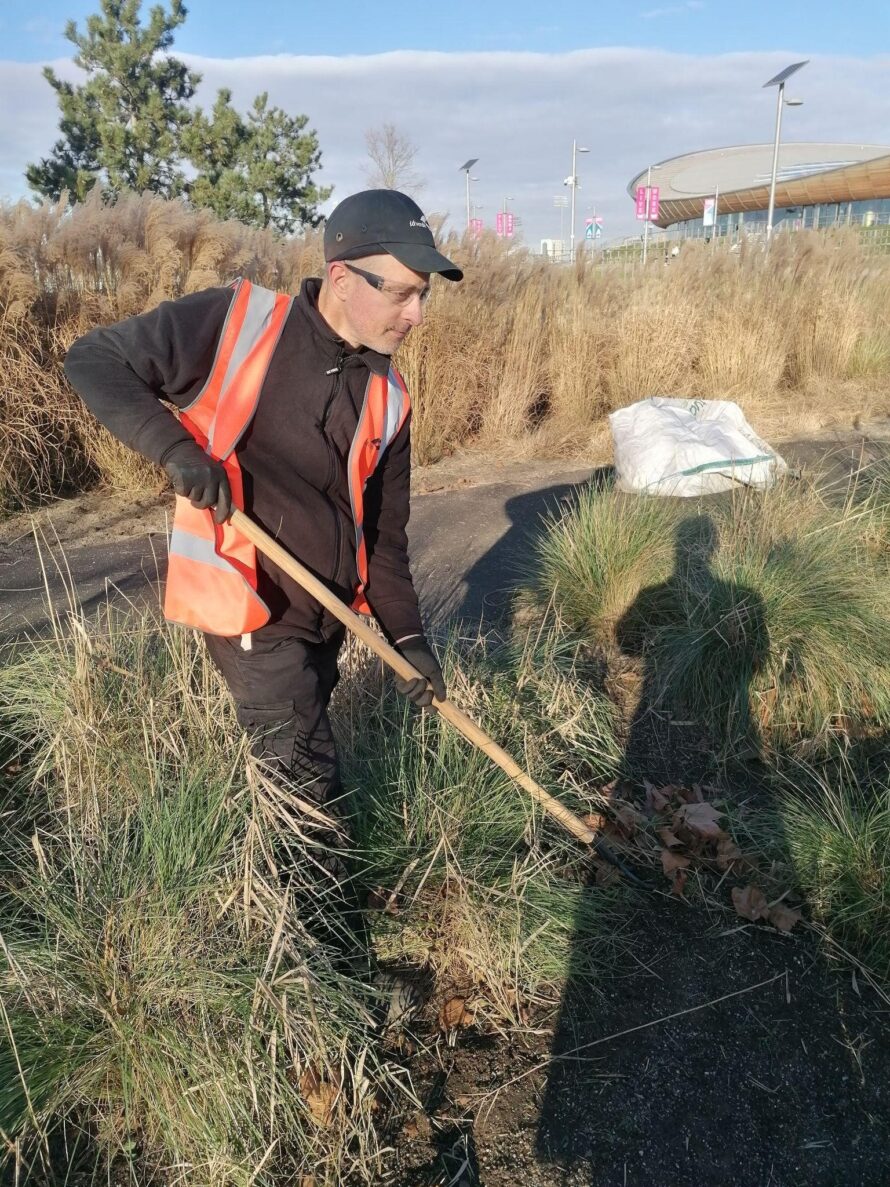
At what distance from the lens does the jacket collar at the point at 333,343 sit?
2.20 m

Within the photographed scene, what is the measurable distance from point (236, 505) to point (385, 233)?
74cm

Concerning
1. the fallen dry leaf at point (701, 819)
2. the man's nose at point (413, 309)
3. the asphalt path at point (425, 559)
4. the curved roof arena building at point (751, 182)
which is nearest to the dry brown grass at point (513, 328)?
the asphalt path at point (425, 559)

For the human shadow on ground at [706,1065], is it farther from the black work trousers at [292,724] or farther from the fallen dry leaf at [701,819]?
the black work trousers at [292,724]

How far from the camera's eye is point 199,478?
1.98 metres

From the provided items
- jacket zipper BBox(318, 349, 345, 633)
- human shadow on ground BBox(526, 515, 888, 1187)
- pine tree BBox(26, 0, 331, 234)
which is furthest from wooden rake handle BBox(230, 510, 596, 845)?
pine tree BBox(26, 0, 331, 234)

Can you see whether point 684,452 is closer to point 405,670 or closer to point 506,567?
point 506,567

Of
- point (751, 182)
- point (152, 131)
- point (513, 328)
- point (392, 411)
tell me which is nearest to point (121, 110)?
point (152, 131)

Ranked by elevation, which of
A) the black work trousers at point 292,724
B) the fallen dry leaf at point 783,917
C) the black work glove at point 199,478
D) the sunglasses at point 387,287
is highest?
the sunglasses at point 387,287

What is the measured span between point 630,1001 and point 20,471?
5.92 m

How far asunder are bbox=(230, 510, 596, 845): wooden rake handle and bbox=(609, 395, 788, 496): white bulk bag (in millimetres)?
3451

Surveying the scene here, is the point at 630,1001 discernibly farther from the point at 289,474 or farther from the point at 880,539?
the point at 880,539

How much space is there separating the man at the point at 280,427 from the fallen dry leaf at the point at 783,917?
4.11 feet

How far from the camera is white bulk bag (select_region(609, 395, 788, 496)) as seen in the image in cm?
609

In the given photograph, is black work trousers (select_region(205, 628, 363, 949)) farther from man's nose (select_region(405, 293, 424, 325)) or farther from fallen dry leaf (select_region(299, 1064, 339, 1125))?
man's nose (select_region(405, 293, 424, 325))
